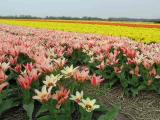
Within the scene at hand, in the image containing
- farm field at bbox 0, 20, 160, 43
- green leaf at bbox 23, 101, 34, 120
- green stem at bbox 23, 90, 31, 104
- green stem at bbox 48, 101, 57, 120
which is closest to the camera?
green stem at bbox 48, 101, 57, 120

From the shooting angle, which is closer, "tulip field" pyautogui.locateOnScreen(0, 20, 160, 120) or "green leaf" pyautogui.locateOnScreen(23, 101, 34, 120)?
"tulip field" pyautogui.locateOnScreen(0, 20, 160, 120)

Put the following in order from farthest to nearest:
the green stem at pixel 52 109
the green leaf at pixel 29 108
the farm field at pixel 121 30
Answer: the farm field at pixel 121 30 < the green leaf at pixel 29 108 < the green stem at pixel 52 109

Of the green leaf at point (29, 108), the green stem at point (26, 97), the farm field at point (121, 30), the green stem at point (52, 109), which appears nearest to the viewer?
the green stem at point (52, 109)

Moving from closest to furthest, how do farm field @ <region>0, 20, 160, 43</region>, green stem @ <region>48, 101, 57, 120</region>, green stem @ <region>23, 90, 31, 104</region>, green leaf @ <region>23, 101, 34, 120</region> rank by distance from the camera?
1. green stem @ <region>48, 101, 57, 120</region>
2. green leaf @ <region>23, 101, 34, 120</region>
3. green stem @ <region>23, 90, 31, 104</region>
4. farm field @ <region>0, 20, 160, 43</region>

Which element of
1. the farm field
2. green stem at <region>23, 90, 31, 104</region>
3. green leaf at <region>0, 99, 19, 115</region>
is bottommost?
the farm field

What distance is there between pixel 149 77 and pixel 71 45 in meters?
2.80

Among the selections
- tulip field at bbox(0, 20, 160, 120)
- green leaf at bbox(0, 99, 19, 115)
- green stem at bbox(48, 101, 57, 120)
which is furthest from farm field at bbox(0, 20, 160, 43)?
green stem at bbox(48, 101, 57, 120)

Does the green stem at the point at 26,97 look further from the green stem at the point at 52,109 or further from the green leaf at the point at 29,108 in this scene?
the green stem at the point at 52,109


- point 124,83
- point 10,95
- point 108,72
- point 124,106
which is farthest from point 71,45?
point 10,95

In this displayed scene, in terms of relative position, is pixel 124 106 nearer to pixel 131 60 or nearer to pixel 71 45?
pixel 131 60

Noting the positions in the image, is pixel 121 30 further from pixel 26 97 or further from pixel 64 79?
pixel 26 97

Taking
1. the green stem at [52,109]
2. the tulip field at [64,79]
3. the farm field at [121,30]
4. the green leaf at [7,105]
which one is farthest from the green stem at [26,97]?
the farm field at [121,30]

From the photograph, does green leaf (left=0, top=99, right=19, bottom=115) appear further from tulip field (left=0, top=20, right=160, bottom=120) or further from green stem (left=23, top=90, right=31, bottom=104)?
green stem (left=23, top=90, right=31, bottom=104)

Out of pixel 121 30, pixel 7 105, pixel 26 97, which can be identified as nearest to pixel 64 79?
pixel 26 97
